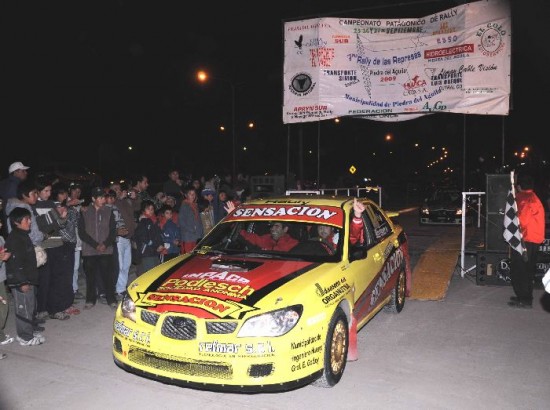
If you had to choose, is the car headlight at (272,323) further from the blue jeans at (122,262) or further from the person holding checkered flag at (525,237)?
the person holding checkered flag at (525,237)

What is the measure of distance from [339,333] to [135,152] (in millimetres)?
60586

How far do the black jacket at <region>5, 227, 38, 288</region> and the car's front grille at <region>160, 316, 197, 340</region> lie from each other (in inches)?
90.5

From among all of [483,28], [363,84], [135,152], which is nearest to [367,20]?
[363,84]

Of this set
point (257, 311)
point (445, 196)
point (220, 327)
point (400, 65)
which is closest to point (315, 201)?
point (257, 311)

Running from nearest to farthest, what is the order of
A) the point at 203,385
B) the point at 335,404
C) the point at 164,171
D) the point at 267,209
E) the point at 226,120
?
the point at 203,385 < the point at 335,404 < the point at 267,209 < the point at 164,171 < the point at 226,120

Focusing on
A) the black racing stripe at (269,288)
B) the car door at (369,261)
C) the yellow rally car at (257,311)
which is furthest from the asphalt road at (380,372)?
the black racing stripe at (269,288)

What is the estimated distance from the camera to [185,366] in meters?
3.97

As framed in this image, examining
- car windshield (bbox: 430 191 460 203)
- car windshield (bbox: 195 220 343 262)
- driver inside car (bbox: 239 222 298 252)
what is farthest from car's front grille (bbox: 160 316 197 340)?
car windshield (bbox: 430 191 460 203)

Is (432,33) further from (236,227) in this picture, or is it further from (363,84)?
(236,227)

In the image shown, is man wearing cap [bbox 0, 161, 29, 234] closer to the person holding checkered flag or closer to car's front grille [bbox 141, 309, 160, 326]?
car's front grille [bbox 141, 309, 160, 326]

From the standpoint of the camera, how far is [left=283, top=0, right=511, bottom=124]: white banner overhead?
9.59 meters

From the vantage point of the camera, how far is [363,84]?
34.2 ft

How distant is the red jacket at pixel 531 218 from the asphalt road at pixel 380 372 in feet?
3.76

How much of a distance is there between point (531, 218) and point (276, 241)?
4.01 meters
